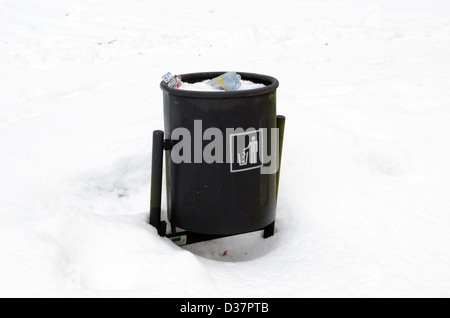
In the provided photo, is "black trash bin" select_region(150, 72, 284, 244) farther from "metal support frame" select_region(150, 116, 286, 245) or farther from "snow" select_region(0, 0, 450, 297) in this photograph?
"snow" select_region(0, 0, 450, 297)

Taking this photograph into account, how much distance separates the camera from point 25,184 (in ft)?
9.86

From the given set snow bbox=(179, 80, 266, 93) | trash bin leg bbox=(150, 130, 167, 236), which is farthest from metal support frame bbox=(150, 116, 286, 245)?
snow bbox=(179, 80, 266, 93)

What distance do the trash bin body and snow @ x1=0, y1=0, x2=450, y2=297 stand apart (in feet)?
0.65

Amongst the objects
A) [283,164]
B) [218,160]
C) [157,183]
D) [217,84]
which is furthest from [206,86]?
[283,164]

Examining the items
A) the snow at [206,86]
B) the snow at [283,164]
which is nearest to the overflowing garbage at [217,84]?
the snow at [206,86]

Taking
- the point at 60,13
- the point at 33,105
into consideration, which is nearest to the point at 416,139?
the point at 33,105

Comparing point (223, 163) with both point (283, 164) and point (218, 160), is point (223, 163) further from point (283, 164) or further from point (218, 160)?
point (283, 164)

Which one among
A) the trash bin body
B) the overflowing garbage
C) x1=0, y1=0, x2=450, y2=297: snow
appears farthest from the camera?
the overflowing garbage

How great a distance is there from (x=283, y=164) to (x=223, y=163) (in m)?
0.93

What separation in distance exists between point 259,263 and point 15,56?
3999 mm

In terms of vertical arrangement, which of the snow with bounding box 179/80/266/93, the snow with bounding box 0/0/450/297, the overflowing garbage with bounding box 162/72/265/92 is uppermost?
the overflowing garbage with bounding box 162/72/265/92

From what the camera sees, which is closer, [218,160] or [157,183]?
[218,160]

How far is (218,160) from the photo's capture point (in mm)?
2354

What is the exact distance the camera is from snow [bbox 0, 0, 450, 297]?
84.7 inches
